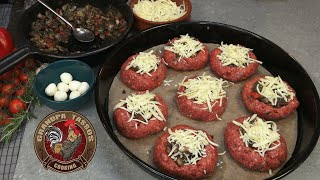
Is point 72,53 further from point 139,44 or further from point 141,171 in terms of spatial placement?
point 141,171

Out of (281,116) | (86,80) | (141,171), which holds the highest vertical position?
(281,116)

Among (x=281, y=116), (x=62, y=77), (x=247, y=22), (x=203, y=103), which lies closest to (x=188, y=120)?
(x=203, y=103)

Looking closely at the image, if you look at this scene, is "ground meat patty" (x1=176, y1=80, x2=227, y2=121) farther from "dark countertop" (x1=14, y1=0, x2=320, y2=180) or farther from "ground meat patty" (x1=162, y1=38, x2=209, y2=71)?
"dark countertop" (x1=14, y1=0, x2=320, y2=180)

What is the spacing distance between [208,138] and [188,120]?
0.79 ft

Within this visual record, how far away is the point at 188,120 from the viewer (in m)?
1.82

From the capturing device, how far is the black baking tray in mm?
1675

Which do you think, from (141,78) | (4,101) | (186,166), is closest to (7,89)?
(4,101)

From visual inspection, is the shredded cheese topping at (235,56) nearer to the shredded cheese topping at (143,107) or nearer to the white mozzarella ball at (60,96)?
the shredded cheese topping at (143,107)

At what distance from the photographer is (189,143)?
151 cm

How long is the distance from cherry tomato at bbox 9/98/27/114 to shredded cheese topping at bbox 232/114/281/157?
1279 millimetres

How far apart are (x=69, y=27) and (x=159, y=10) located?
65 centimetres

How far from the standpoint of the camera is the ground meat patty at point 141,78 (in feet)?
6.18

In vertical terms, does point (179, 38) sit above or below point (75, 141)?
above

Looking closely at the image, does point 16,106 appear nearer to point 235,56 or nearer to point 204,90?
point 204,90
